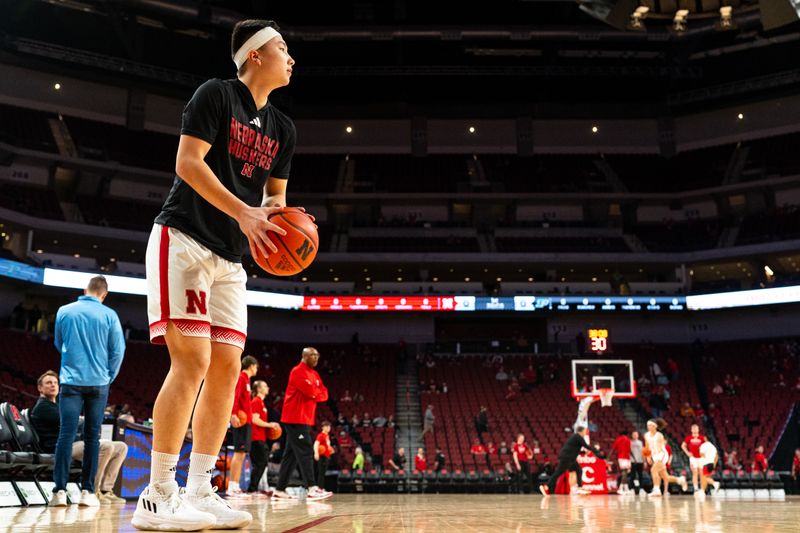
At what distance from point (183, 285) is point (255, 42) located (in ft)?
3.81

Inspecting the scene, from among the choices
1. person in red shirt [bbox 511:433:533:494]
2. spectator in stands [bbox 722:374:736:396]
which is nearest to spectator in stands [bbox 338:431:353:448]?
person in red shirt [bbox 511:433:533:494]

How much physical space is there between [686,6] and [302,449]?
12966 millimetres

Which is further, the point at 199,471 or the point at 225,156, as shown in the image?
the point at 225,156

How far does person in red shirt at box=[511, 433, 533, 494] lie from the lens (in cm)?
1775

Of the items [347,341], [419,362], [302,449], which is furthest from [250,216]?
[347,341]

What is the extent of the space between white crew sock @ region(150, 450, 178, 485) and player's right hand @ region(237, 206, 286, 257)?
2.81 ft

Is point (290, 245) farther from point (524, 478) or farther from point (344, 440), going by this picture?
point (344, 440)

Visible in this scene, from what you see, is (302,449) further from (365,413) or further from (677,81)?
(677,81)

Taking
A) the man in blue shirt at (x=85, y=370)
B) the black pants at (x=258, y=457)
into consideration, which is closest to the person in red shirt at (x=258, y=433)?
the black pants at (x=258, y=457)

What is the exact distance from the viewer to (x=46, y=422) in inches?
250

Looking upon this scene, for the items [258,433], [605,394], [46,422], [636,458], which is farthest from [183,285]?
[605,394]

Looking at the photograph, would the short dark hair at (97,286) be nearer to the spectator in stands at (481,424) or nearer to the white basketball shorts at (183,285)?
the white basketball shorts at (183,285)

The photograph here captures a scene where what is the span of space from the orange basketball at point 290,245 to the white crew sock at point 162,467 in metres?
0.81

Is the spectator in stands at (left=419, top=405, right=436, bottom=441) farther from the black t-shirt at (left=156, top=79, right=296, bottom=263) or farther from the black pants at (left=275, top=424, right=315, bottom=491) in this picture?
the black t-shirt at (left=156, top=79, right=296, bottom=263)
